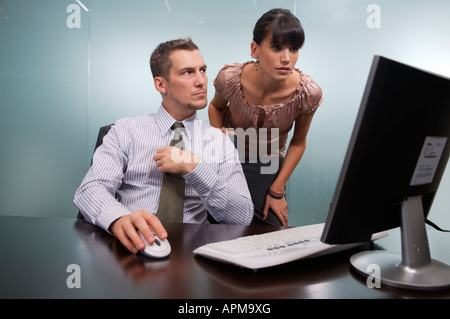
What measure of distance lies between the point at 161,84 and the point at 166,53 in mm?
139

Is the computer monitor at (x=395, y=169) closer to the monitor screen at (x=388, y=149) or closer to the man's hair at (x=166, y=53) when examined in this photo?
the monitor screen at (x=388, y=149)

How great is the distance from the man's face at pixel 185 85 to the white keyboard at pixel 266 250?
0.85 m

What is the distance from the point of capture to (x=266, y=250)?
727 millimetres

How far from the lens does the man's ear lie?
5.40 ft

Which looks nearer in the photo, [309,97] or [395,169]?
[395,169]

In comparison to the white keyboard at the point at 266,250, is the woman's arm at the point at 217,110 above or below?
above

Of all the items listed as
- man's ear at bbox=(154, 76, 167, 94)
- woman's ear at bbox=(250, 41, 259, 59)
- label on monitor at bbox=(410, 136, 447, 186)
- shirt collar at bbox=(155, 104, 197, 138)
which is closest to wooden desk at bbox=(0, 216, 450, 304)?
label on monitor at bbox=(410, 136, 447, 186)

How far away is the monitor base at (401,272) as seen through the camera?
2.05ft

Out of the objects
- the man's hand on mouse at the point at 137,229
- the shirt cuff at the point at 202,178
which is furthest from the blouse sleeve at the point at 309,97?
the man's hand on mouse at the point at 137,229

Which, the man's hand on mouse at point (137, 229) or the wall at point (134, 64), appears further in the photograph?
the wall at point (134, 64)

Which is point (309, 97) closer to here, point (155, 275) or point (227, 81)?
point (227, 81)

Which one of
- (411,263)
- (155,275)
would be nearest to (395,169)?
(411,263)

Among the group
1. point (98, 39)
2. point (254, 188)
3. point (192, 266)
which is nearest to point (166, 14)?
point (98, 39)
